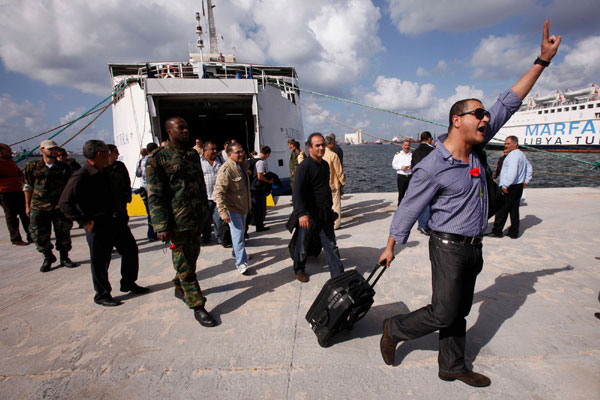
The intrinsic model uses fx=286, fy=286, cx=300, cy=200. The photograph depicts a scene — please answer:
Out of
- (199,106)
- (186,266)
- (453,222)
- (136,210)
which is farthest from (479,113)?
(199,106)

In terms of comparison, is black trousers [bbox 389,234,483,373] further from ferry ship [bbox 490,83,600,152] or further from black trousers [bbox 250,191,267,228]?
ferry ship [bbox 490,83,600,152]

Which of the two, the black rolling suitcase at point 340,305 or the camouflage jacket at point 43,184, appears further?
the camouflage jacket at point 43,184

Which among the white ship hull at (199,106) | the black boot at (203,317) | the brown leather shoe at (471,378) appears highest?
the white ship hull at (199,106)

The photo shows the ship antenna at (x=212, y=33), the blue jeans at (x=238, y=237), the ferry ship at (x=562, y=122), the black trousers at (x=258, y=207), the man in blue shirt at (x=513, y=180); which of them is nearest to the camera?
the blue jeans at (x=238, y=237)

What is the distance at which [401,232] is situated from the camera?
1.96 m

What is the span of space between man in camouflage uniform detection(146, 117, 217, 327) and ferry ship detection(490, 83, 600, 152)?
46881 millimetres

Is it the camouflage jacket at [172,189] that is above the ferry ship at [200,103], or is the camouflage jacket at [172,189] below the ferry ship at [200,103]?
below

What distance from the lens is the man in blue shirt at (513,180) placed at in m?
4.84

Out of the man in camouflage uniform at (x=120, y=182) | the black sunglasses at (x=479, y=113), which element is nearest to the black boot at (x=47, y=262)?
the man in camouflage uniform at (x=120, y=182)

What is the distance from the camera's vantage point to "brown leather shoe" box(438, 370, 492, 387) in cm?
196

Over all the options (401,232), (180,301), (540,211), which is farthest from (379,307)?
(540,211)

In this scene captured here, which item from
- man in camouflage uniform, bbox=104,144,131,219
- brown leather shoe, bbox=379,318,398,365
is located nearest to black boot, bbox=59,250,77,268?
man in camouflage uniform, bbox=104,144,131,219

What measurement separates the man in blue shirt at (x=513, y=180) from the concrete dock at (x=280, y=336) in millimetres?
618

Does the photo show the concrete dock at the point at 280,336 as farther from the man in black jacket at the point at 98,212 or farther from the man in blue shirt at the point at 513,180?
the man in blue shirt at the point at 513,180
